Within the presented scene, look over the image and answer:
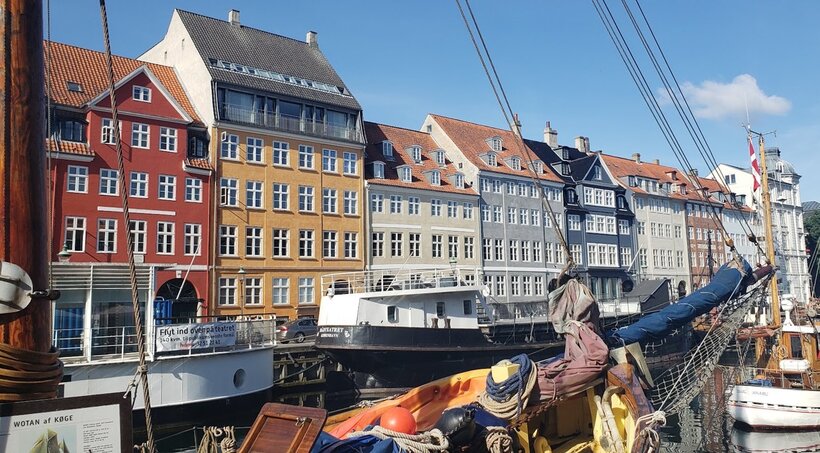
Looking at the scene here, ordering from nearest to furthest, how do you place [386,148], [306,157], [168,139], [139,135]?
1. [139,135]
2. [168,139]
3. [306,157]
4. [386,148]

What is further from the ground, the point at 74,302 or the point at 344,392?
the point at 74,302

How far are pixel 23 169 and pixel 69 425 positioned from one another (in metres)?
1.69

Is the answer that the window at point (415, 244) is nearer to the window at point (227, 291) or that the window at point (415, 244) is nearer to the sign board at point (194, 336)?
the window at point (227, 291)

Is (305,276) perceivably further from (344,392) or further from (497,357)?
(497,357)

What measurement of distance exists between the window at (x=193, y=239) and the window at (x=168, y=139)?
12.1 feet

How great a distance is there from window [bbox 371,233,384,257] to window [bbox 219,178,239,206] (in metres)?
8.69

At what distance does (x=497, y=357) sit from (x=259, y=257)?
13.0 meters

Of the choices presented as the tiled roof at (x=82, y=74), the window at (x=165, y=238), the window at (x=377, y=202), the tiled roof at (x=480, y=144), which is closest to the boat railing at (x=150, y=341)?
the window at (x=165, y=238)

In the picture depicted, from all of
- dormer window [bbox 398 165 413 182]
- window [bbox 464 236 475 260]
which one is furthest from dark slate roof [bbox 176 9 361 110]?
window [bbox 464 236 475 260]

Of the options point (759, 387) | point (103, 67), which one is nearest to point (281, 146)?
point (103, 67)

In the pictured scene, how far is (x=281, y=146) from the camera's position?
34.7 meters

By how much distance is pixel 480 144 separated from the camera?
47.2 m

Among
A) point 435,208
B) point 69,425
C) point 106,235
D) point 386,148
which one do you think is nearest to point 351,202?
point 386,148

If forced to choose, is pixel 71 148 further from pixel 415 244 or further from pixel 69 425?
pixel 69 425
